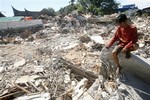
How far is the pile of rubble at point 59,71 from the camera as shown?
5.12 metres

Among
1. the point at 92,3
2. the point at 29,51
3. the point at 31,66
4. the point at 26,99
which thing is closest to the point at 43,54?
the point at 29,51

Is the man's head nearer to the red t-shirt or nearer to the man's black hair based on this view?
the man's black hair

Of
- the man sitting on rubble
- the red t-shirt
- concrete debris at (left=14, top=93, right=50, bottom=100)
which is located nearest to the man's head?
the man sitting on rubble

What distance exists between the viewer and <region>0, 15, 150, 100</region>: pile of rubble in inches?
Answer: 202

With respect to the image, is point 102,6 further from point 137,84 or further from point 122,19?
point 122,19

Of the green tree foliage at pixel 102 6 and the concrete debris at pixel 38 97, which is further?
the green tree foliage at pixel 102 6

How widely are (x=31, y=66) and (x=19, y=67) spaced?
39 cm

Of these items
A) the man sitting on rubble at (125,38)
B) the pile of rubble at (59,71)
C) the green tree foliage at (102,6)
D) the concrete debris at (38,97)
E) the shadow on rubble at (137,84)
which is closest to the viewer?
the man sitting on rubble at (125,38)

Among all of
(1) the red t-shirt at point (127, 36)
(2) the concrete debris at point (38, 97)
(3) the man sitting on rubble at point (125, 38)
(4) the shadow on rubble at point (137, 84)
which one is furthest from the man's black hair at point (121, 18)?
(2) the concrete debris at point (38, 97)

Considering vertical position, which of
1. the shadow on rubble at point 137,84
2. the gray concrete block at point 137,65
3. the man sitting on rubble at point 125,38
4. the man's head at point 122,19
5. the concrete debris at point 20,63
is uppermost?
the man's head at point 122,19

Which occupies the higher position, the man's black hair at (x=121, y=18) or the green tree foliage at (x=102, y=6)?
the man's black hair at (x=121, y=18)

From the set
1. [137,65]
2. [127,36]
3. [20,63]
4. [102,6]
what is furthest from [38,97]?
[102,6]

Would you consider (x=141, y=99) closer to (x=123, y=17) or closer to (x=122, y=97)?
(x=122, y=97)

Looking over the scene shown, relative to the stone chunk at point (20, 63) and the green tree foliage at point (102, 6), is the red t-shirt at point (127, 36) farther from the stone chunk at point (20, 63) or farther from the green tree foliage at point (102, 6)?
the green tree foliage at point (102, 6)
